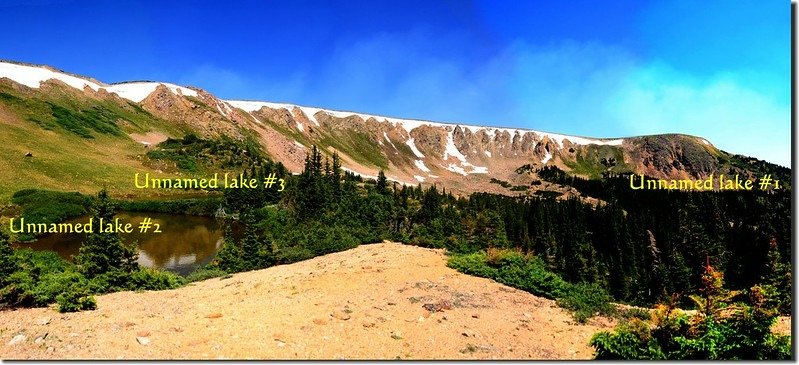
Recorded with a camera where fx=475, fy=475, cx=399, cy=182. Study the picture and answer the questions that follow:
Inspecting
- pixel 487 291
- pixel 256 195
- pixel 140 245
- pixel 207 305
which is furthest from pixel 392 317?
pixel 256 195

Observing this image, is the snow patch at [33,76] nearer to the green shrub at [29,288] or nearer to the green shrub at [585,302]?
the green shrub at [29,288]

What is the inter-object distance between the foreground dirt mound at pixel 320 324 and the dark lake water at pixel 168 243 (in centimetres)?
1691

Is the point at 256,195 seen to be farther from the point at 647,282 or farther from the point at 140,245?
the point at 647,282

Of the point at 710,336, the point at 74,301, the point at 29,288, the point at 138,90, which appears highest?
the point at 138,90

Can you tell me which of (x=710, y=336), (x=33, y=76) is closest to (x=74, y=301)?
(x=710, y=336)

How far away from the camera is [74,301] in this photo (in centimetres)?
1446

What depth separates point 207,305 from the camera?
15.3 meters

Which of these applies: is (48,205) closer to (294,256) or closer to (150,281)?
(294,256)

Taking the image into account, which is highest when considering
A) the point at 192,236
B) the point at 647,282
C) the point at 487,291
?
the point at 487,291

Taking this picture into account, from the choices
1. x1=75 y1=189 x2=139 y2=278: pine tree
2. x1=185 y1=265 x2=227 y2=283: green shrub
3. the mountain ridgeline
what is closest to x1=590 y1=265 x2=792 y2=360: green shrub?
x1=75 y1=189 x2=139 y2=278: pine tree

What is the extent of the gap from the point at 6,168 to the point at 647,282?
92.4m

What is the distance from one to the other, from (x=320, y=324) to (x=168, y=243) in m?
37.9

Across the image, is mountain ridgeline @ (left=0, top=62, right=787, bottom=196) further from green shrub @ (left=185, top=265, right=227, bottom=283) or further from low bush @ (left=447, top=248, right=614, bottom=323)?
green shrub @ (left=185, top=265, right=227, bottom=283)

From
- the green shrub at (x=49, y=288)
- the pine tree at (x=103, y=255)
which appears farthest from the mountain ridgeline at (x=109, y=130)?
the green shrub at (x=49, y=288)
